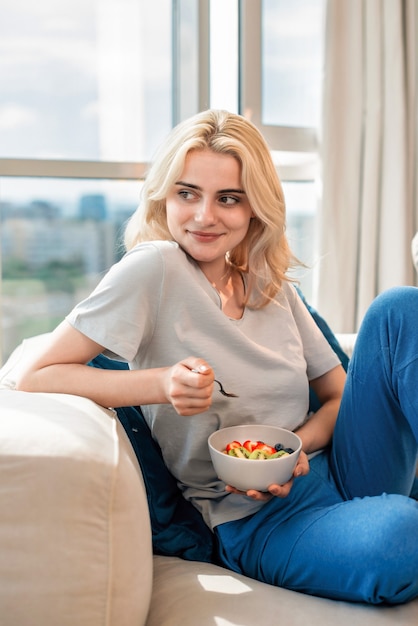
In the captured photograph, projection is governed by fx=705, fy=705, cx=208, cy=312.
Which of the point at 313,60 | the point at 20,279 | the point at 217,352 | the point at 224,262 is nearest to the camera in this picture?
the point at 217,352

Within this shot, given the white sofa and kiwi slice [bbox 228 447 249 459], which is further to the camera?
kiwi slice [bbox 228 447 249 459]

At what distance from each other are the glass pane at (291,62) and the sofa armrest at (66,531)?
1972 millimetres

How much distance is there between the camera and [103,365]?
1423 millimetres

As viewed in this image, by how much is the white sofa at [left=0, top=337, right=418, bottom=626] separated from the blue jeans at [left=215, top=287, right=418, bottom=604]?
3.0 inches

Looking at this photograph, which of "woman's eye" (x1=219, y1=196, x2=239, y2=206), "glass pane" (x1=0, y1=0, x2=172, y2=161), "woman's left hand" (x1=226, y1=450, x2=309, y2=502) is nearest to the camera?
"woman's left hand" (x1=226, y1=450, x2=309, y2=502)

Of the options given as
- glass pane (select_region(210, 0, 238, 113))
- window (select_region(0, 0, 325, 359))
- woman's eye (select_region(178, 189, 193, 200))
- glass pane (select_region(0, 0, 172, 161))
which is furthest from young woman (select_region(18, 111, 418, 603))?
glass pane (select_region(210, 0, 238, 113))

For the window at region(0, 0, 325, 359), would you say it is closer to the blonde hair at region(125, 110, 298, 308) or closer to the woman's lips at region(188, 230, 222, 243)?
the blonde hair at region(125, 110, 298, 308)

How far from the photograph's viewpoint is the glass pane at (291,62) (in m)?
2.63

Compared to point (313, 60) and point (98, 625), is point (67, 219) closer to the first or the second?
point (313, 60)

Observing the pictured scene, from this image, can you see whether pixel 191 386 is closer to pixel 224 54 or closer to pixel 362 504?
pixel 362 504

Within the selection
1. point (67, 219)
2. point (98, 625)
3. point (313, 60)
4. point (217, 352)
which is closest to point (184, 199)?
point (217, 352)

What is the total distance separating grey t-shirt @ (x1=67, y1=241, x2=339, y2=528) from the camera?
4.10 ft

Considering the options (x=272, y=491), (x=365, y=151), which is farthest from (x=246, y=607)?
(x=365, y=151)

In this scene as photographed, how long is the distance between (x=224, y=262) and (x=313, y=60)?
1.60 metres
